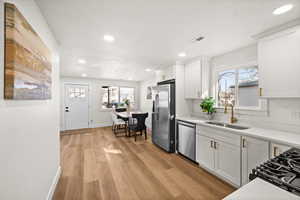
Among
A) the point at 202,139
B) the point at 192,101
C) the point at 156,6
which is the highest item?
the point at 156,6

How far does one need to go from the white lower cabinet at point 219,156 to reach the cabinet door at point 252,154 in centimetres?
7

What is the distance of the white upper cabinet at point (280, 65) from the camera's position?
1575 millimetres

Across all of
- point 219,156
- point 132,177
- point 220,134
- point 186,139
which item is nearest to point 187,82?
point 186,139

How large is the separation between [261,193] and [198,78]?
2.62m

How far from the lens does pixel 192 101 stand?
353 cm

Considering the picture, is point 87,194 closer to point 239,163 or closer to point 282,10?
point 239,163

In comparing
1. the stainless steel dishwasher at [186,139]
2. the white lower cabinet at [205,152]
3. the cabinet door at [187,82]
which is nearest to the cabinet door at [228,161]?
the white lower cabinet at [205,152]

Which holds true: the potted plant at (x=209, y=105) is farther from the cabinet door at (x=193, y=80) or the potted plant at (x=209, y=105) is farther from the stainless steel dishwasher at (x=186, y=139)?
the stainless steel dishwasher at (x=186, y=139)

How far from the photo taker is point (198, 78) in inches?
118

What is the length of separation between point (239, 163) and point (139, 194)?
5.18 ft

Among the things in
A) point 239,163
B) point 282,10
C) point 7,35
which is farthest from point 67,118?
point 282,10

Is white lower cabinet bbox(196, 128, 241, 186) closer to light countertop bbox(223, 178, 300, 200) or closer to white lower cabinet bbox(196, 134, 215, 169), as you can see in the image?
white lower cabinet bbox(196, 134, 215, 169)

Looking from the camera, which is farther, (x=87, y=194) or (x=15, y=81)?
(x=87, y=194)

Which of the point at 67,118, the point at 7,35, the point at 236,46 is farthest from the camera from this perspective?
the point at 67,118
